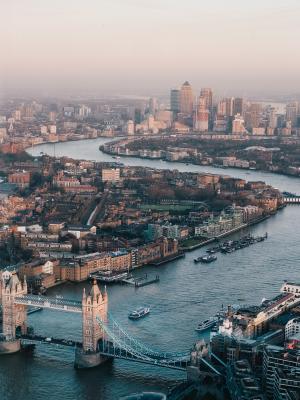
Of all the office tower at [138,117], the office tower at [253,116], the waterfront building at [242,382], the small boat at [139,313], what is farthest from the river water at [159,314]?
the office tower at [138,117]

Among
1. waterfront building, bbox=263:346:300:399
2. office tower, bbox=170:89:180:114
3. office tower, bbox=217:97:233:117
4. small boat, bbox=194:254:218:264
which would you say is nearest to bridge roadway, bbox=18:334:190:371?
waterfront building, bbox=263:346:300:399

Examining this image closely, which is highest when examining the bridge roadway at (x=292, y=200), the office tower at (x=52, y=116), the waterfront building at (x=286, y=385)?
the office tower at (x=52, y=116)

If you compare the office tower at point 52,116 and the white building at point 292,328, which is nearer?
the white building at point 292,328

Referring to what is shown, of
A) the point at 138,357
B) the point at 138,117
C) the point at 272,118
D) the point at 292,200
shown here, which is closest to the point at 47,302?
the point at 138,357

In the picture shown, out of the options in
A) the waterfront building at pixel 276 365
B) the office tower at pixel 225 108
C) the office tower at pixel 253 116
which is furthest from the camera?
the office tower at pixel 225 108

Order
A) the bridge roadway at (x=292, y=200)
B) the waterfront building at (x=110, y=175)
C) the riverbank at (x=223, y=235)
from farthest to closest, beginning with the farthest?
the waterfront building at (x=110, y=175) < the bridge roadway at (x=292, y=200) < the riverbank at (x=223, y=235)

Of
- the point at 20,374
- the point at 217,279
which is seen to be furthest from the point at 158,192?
the point at 20,374

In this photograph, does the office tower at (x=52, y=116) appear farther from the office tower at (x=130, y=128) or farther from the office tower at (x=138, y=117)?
the office tower at (x=138, y=117)
